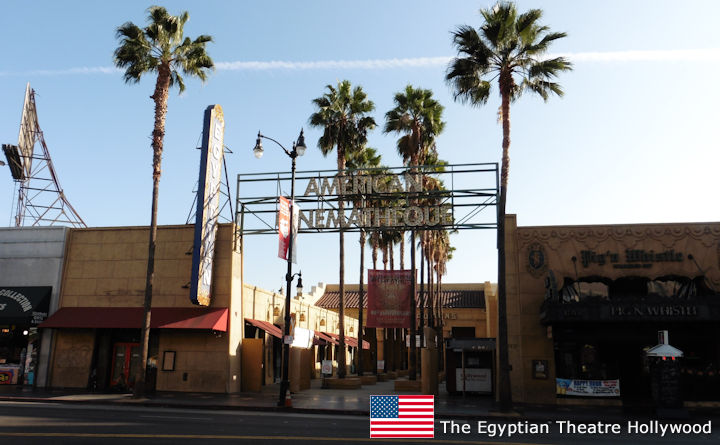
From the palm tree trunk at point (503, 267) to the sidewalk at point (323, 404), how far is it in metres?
0.88

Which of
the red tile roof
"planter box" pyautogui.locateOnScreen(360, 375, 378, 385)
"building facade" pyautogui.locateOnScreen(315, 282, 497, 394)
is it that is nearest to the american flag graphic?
"building facade" pyautogui.locateOnScreen(315, 282, 497, 394)

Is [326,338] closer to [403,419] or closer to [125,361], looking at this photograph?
[125,361]

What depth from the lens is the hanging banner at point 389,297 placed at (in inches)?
1391

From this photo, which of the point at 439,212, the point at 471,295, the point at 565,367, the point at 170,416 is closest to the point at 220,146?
the point at 439,212

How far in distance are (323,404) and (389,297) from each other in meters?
13.2

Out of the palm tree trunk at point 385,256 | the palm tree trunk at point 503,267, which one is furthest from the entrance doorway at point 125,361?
the palm tree trunk at point 385,256

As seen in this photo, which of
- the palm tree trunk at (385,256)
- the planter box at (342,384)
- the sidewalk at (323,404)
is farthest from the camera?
the palm tree trunk at (385,256)

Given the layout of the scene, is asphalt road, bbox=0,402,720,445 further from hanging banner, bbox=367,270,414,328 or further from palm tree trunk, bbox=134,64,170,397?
hanging banner, bbox=367,270,414,328

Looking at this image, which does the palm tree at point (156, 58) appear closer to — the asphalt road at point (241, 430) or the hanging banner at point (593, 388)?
the asphalt road at point (241, 430)

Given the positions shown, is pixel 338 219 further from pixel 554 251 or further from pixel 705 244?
pixel 705 244

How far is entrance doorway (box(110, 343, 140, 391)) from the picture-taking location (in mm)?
28156

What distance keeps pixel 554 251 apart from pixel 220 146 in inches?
671

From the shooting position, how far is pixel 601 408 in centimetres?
2341

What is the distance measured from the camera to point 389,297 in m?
35.7
